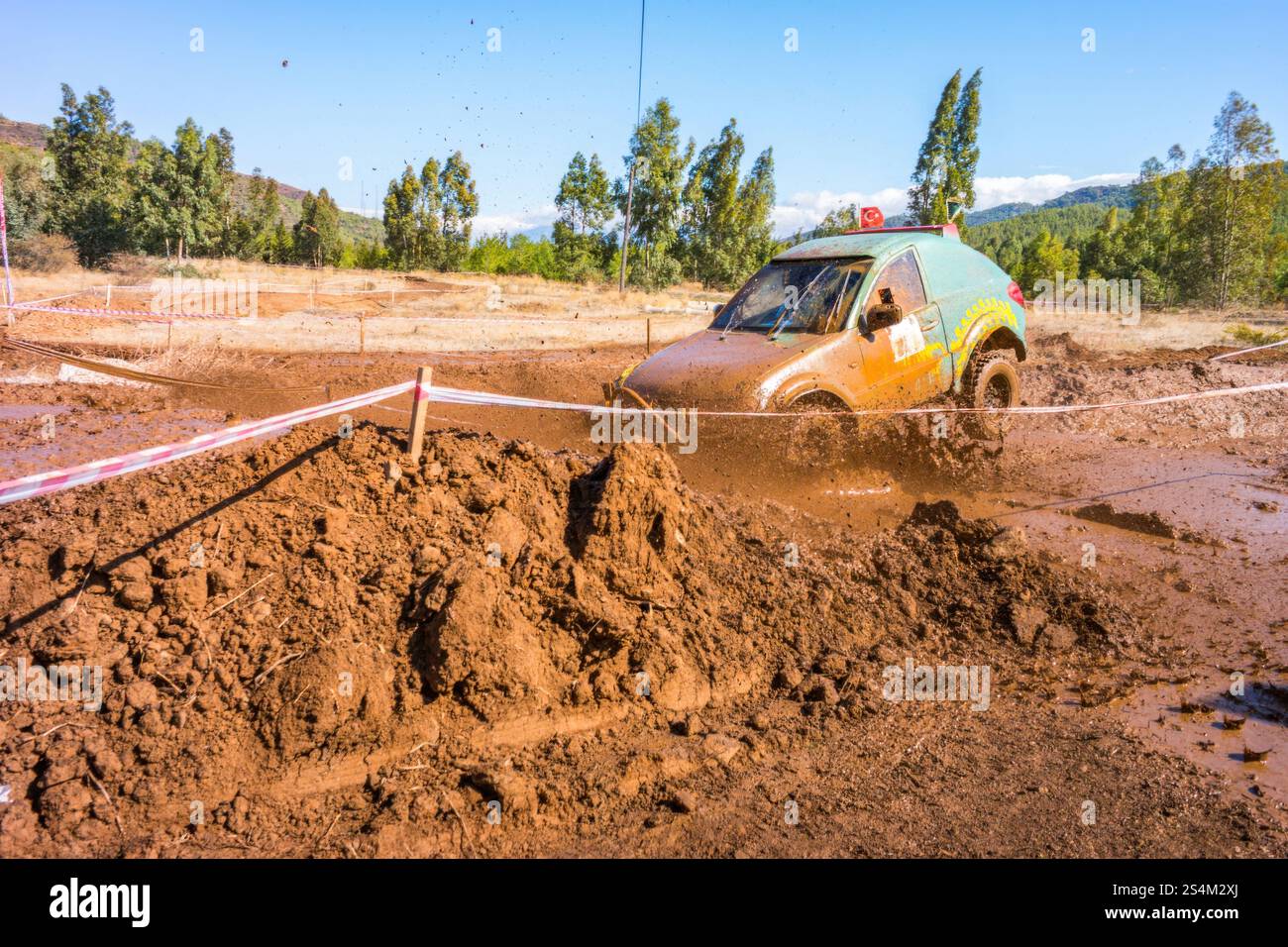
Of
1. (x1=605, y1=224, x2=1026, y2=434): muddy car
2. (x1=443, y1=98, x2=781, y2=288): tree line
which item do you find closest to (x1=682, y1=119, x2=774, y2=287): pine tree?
(x1=443, y1=98, x2=781, y2=288): tree line

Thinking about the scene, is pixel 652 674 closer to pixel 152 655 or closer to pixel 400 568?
pixel 400 568

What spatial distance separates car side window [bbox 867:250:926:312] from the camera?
25.0 ft

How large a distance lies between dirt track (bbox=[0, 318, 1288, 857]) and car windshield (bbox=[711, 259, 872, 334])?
6.39ft

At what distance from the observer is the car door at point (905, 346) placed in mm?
7422

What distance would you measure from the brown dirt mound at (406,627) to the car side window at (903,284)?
2.93m

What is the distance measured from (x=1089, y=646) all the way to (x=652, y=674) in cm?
291

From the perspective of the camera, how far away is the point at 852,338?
730 centimetres

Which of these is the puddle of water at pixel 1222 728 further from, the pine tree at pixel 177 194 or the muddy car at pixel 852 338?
the pine tree at pixel 177 194

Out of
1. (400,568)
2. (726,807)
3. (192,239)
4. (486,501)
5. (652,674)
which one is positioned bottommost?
(726,807)

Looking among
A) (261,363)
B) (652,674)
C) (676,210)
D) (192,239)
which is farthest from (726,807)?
→ (192,239)

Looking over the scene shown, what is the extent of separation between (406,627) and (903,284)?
580 cm

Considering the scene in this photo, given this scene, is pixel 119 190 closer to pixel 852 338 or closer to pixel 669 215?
pixel 669 215

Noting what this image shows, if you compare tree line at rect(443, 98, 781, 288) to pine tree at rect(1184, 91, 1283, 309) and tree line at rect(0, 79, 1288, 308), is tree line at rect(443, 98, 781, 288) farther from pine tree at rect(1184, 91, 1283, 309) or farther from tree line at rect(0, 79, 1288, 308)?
pine tree at rect(1184, 91, 1283, 309)
